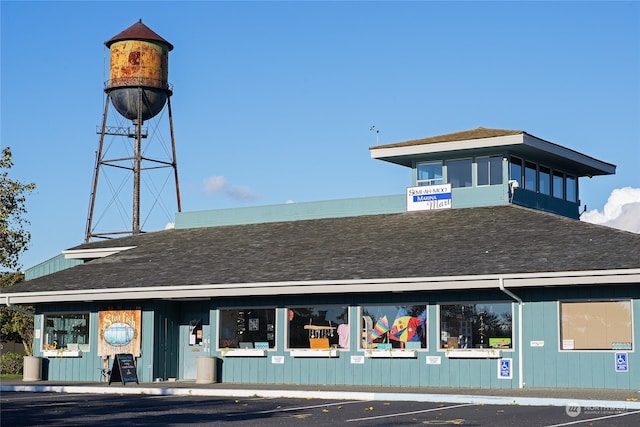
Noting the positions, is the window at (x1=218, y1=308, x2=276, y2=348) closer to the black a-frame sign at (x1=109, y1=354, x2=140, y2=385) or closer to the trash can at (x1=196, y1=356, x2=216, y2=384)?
the trash can at (x1=196, y1=356, x2=216, y2=384)

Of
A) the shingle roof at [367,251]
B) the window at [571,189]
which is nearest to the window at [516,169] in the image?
the shingle roof at [367,251]

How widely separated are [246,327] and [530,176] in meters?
10.8

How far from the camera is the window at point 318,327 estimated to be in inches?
1165

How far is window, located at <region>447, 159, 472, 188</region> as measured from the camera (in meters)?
34.8

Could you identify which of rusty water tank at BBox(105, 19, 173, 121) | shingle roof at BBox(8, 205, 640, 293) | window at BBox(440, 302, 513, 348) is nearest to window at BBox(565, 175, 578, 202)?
shingle roof at BBox(8, 205, 640, 293)

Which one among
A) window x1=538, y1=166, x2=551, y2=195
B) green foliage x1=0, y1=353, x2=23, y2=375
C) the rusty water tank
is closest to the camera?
window x1=538, y1=166, x2=551, y2=195

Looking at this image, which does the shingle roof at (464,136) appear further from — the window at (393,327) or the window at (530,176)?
the window at (393,327)

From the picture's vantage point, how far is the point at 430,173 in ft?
116

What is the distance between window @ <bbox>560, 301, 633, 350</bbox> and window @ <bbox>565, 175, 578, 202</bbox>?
37.9ft

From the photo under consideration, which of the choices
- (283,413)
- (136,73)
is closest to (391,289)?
(283,413)

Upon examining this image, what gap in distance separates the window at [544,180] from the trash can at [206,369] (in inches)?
490

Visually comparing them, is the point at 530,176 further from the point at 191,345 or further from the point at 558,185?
the point at 191,345

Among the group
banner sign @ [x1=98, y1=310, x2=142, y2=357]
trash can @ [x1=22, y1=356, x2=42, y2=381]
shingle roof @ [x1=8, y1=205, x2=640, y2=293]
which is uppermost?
shingle roof @ [x1=8, y1=205, x2=640, y2=293]

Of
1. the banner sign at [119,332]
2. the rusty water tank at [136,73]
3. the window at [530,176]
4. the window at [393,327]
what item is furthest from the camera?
the rusty water tank at [136,73]
